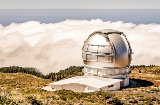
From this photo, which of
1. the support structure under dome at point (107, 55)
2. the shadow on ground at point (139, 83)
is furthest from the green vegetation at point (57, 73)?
the shadow on ground at point (139, 83)

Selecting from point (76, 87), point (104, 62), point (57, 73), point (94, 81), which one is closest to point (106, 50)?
point (104, 62)

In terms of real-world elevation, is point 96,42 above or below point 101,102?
above

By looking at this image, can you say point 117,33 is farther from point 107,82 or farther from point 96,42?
point 107,82

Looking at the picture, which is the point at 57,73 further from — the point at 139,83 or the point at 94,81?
the point at 94,81

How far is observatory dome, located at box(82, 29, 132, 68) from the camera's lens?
183ft

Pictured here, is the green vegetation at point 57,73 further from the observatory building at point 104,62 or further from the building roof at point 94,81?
the building roof at point 94,81

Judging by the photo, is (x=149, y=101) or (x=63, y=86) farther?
(x=63, y=86)

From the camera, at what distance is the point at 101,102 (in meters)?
36.1

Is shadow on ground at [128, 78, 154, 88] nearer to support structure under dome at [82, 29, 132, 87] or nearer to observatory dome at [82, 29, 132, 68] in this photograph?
support structure under dome at [82, 29, 132, 87]

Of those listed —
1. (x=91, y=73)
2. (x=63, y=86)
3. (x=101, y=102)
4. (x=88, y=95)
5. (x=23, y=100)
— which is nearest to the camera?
(x=23, y=100)

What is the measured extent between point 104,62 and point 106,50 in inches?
88.5

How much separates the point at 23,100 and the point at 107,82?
27052mm

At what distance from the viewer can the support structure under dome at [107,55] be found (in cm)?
5594

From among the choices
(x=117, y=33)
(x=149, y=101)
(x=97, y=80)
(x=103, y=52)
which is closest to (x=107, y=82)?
(x=97, y=80)
